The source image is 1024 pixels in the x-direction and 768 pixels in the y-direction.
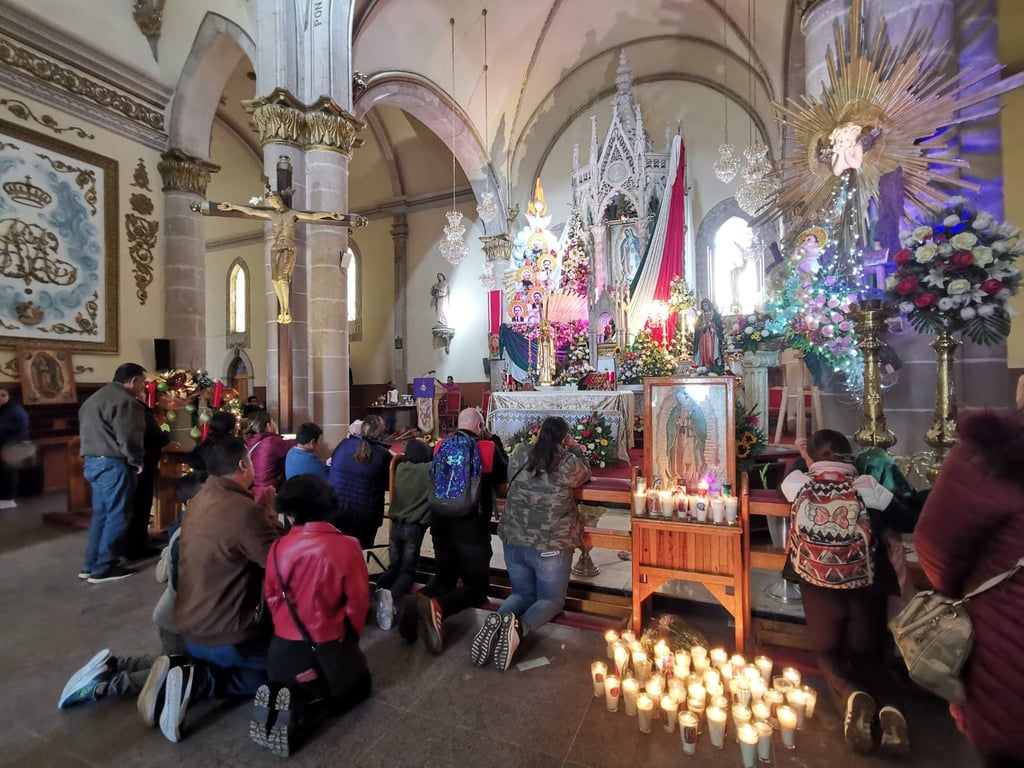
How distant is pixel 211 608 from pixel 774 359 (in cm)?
697

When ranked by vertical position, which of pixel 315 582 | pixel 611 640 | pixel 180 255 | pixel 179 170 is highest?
pixel 179 170

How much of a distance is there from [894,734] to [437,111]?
43.4 feet

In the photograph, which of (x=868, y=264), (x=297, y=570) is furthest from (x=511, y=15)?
(x=297, y=570)

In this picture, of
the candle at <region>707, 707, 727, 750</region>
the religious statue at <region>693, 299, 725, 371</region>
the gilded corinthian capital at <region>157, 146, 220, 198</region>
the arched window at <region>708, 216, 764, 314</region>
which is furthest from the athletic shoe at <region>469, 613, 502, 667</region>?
the gilded corinthian capital at <region>157, 146, 220, 198</region>

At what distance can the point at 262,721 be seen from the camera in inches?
81.2

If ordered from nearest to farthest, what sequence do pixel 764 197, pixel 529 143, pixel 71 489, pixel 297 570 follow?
pixel 297 570 < pixel 71 489 < pixel 764 197 < pixel 529 143

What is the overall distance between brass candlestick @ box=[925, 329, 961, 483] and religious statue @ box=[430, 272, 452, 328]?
12.6 m

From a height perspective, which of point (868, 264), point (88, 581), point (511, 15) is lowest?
point (88, 581)

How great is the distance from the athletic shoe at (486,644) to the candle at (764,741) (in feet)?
4.16

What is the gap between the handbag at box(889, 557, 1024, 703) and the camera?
1.38 m

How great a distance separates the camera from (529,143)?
1422 cm

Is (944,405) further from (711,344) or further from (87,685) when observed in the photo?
(87,685)

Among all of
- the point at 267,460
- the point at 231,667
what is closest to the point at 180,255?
the point at 267,460

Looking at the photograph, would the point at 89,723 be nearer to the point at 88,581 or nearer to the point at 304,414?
the point at 88,581
